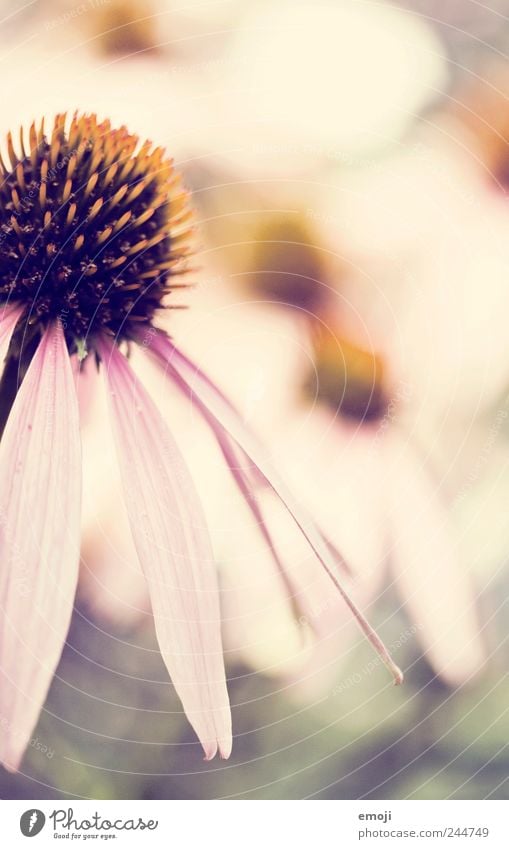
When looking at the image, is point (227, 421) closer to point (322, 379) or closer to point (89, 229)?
point (322, 379)

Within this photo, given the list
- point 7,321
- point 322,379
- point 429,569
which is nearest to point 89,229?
point 7,321

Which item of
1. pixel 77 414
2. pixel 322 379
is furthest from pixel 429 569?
pixel 77 414

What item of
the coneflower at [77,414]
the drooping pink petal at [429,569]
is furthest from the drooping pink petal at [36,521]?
the drooping pink petal at [429,569]

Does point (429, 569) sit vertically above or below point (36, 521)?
above

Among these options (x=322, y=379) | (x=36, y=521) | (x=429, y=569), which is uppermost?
(x=322, y=379)

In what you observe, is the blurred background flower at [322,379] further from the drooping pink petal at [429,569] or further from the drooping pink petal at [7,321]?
the drooping pink petal at [7,321]

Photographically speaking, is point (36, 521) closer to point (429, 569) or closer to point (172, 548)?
point (172, 548)

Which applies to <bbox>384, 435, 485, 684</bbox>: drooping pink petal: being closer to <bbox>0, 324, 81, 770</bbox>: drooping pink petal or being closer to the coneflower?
the coneflower
